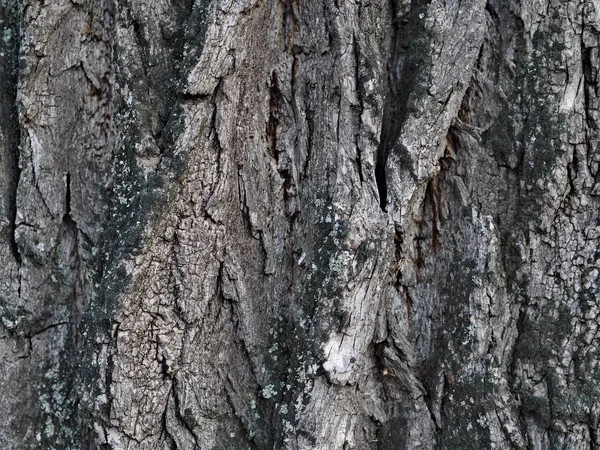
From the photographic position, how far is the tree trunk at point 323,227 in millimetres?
1778

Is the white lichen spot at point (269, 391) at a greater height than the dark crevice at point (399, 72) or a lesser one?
lesser

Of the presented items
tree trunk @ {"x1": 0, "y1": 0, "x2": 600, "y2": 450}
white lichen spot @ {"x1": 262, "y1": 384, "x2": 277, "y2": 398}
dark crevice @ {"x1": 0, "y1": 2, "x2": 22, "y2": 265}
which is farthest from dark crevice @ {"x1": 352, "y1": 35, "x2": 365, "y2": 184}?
dark crevice @ {"x1": 0, "y1": 2, "x2": 22, "y2": 265}

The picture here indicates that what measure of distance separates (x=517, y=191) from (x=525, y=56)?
1.29ft

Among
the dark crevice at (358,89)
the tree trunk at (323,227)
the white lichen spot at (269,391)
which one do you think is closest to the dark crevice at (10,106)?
the tree trunk at (323,227)

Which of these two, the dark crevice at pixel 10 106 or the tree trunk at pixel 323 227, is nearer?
the tree trunk at pixel 323 227

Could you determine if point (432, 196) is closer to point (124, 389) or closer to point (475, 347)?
point (475, 347)

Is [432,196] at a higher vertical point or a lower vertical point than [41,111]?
lower

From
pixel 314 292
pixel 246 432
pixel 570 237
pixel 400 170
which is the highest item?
pixel 400 170

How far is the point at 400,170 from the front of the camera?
1816mm

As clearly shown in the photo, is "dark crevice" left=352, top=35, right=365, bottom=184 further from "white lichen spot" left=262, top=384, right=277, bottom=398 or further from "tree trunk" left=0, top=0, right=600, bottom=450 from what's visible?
"white lichen spot" left=262, top=384, right=277, bottom=398

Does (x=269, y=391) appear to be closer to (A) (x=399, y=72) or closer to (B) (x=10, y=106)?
(A) (x=399, y=72)

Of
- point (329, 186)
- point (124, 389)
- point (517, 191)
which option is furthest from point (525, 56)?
point (124, 389)

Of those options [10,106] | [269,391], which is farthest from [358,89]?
[10,106]

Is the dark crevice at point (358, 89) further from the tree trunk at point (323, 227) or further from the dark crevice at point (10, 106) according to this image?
the dark crevice at point (10, 106)
